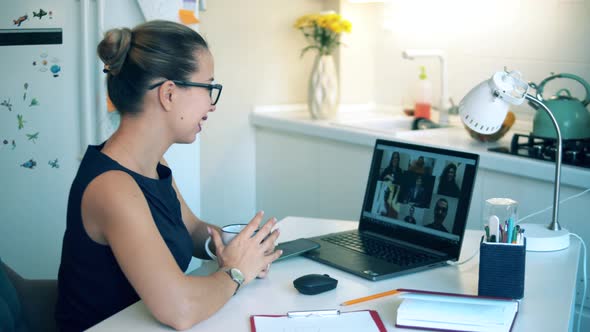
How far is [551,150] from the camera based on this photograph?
2352 millimetres

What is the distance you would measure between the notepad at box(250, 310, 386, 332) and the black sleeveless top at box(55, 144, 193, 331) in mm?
352

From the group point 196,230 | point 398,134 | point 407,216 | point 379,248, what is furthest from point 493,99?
point 398,134

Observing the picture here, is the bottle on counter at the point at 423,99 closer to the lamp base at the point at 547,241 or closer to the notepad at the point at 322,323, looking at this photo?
the lamp base at the point at 547,241

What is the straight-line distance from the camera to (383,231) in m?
1.89

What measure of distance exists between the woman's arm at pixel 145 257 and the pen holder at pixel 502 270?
1.72ft

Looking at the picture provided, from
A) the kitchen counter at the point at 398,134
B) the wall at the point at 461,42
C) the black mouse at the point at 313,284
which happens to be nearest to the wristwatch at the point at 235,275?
the black mouse at the point at 313,284

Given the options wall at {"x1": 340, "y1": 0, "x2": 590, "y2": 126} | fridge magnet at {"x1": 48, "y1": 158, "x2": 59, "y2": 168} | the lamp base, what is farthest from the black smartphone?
wall at {"x1": 340, "y1": 0, "x2": 590, "y2": 126}

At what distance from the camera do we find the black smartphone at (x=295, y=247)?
173 centimetres

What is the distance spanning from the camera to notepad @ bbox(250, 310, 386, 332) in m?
1.33

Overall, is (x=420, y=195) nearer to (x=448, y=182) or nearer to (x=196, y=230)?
(x=448, y=182)

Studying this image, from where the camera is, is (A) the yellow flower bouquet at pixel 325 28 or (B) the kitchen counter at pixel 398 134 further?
(A) the yellow flower bouquet at pixel 325 28

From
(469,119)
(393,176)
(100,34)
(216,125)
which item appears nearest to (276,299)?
(393,176)

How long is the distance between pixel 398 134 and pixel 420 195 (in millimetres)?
1088

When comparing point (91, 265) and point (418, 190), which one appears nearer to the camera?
point (91, 265)
